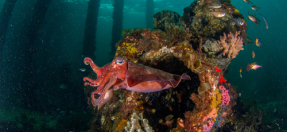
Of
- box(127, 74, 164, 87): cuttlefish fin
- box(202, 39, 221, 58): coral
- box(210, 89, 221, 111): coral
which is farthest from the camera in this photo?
box(202, 39, 221, 58): coral

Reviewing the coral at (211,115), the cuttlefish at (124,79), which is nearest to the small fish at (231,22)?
the coral at (211,115)

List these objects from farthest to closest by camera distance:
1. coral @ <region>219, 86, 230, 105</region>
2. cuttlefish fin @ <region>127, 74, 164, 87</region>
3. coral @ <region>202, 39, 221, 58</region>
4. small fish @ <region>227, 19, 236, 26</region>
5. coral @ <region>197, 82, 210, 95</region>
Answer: small fish @ <region>227, 19, 236, 26</region>, coral @ <region>202, 39, 221, 58</region>, coral @ <region>219, 86, 230, 105</region>, coral @ <region>197, 82, 210, 95</region>, cuttlefish fin @ <region>127, 74, 164, 87</region>

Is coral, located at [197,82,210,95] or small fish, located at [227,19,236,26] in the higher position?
small fish, located at [227,19,236,26]

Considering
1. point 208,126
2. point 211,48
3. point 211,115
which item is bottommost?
point 208,126

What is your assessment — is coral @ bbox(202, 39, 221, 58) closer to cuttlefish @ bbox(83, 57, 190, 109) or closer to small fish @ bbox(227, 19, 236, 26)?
small fish @ bbox(227, 19, 236, 26)

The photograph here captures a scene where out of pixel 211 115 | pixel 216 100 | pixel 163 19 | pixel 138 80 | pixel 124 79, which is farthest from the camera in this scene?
pixel 163 19

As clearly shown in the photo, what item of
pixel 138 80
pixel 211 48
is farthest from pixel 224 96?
pixel 138 80

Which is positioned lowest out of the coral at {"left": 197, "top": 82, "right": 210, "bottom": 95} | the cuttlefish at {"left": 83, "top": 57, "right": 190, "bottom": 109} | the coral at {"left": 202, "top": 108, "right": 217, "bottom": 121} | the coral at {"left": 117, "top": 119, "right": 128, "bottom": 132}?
the coral at {"left": 117, "top": 119, "right": 128, "bottom": 132}

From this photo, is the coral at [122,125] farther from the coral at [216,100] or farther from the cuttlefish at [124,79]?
the coral at [216,100]

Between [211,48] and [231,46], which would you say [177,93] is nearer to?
[211,48]

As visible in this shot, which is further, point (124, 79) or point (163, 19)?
point (163, 19)

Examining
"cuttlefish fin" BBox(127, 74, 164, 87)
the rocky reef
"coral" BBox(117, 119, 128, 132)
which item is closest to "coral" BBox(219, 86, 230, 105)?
the rocky reef

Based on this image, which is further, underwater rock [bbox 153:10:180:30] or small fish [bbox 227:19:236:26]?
underwater rock [bbox 153:10:180:30]

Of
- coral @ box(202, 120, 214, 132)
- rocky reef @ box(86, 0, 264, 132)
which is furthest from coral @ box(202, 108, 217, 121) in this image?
coral @ box(202, 120, 214, 132)
